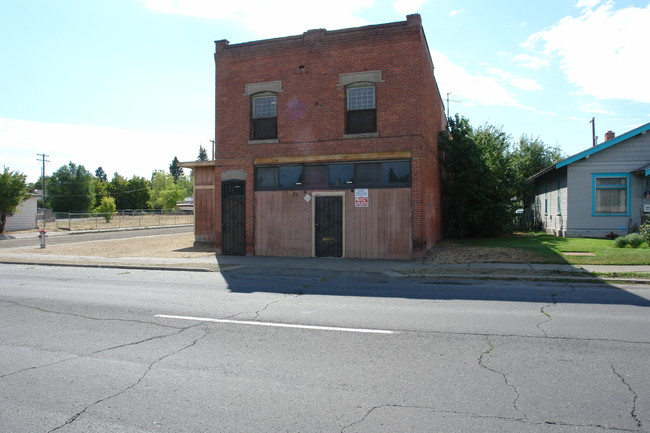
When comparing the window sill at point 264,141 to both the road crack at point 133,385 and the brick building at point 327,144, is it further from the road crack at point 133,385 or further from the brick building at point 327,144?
the road crack at point 133,385

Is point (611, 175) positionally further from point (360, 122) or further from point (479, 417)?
point (479, 417)

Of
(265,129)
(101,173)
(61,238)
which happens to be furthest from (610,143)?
(101,173)

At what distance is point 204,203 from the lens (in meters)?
22.0

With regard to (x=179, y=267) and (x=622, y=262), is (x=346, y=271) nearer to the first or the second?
(x=179, y=267)

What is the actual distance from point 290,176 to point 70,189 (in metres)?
70.0

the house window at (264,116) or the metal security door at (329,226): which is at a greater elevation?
the house window at (264,116)

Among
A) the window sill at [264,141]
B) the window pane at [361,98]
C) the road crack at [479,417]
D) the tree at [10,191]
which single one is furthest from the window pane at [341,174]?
the tree at [10,191]

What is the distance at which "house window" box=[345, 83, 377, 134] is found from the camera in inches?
637

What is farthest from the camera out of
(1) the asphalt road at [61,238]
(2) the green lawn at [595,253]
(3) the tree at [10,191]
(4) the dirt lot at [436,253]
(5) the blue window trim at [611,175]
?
(3) the tree at [10,191]

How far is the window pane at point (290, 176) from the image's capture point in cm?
1706

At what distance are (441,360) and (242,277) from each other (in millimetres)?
8579

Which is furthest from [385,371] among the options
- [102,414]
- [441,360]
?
[102,414]

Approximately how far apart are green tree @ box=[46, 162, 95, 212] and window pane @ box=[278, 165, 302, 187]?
225 ft

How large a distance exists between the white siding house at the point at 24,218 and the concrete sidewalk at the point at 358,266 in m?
23.5
